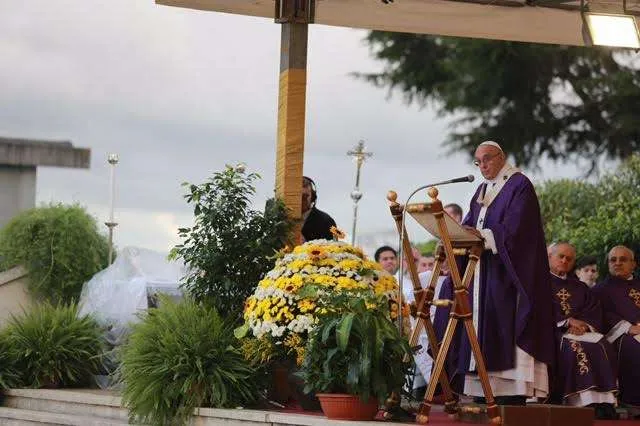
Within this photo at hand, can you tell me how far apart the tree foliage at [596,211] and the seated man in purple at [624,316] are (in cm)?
223

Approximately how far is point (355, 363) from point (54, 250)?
17.9ft

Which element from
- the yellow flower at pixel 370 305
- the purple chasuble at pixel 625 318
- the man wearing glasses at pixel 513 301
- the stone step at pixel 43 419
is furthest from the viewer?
the purple chasuble at pixel 625 318

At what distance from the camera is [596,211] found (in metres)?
18.9

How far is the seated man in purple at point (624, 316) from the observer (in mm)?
11680

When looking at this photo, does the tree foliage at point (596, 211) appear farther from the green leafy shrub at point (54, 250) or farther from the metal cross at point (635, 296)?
the green leafy shrub at point (54, 250)

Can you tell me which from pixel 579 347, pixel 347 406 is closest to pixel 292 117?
pixel 579 347

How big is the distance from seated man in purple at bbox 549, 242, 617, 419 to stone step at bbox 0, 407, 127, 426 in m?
3.17

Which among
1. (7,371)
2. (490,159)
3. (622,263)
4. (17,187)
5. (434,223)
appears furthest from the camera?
(17,187)

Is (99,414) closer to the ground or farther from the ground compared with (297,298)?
closer to the ground

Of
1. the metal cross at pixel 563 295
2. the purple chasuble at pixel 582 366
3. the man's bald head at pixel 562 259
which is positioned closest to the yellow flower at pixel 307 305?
the purple chasuble at pixel 582 366

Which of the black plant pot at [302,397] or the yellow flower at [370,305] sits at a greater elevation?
the yellow flower at [370,305]

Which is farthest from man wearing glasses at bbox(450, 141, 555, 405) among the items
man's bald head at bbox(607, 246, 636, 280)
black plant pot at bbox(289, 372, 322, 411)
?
man's bald head at bbox(607, 246, 636, 280)

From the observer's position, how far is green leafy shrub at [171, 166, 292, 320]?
11352mm

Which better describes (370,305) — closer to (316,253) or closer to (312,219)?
(316,253)
